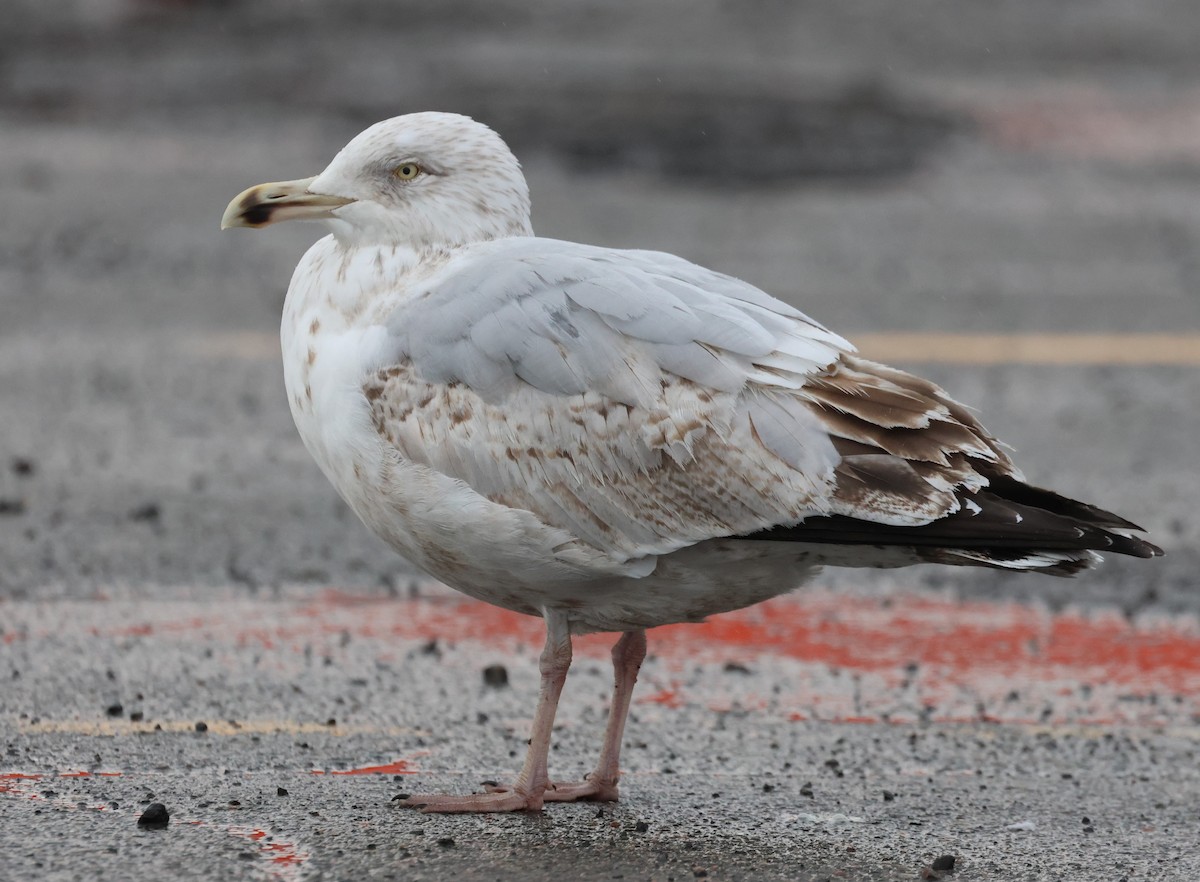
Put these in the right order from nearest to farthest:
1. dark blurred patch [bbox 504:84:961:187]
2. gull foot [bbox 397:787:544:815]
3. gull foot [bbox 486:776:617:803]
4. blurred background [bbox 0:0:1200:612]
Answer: gull foot [bbox 397:787:544:815]
gull foot [bbox 486:776:617:803]
blurred background [bbox 0:0:1200:612]
dark blurred patch [bbox 504:84:961:187]

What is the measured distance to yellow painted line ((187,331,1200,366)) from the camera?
34.8 feet

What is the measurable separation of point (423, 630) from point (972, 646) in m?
1.92

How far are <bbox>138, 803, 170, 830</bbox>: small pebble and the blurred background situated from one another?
8.31ft

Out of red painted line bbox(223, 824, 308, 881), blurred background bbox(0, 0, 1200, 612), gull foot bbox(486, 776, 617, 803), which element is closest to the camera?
red painted line bbox(223, 824, 308, 881)

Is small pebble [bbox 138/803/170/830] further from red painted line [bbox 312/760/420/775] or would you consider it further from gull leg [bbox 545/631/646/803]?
gull leg [bbox 545/631/646/803]

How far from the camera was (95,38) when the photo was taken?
62.8 ft

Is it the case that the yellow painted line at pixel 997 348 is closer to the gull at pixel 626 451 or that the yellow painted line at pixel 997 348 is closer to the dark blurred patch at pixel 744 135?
the dark blurred patch at pixel 744 135

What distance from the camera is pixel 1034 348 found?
35.8 ft

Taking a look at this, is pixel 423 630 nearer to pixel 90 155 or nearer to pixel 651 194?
pixel 651 194

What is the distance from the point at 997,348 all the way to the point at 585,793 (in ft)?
21.3

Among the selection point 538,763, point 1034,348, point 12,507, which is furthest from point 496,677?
point 1034,348

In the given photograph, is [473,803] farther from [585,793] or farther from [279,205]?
[279,205]

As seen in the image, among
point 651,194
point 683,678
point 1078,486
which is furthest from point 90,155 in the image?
point 683,678

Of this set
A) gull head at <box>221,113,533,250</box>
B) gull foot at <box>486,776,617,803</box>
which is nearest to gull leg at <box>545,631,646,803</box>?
gull foot at <box>486,776,617,803</box>
